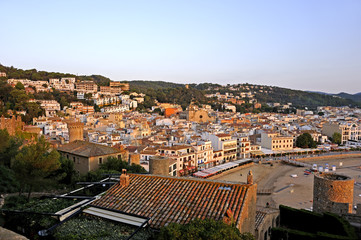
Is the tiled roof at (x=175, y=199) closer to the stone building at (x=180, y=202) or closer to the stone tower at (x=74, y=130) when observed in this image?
the stone building at (x=180, y=202)

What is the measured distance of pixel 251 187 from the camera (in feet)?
24.7

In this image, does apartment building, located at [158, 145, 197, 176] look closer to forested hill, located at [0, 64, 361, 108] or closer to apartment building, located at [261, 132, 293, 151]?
apartment building, located at [261, 132, 293, 151]

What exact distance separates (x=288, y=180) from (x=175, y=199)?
87.4 ft

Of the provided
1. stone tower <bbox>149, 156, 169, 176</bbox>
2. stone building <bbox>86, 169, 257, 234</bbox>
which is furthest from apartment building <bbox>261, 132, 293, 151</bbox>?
stone building <bbox>86, 169, 257, 234</bbox>

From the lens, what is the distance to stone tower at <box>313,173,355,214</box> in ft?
32.2

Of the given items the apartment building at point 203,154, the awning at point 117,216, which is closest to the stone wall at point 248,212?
the awning at point 117,216

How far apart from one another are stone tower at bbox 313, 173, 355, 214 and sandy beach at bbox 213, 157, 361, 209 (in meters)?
12.3

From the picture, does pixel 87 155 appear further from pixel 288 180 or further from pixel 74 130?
pixel 288 180

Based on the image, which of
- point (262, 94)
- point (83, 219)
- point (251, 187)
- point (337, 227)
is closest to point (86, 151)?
point (83, 219)

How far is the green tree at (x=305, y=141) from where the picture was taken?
48.0m

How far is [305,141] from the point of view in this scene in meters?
48.0

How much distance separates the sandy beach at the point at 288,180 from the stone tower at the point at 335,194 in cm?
1233

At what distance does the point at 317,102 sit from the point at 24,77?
5294 inches

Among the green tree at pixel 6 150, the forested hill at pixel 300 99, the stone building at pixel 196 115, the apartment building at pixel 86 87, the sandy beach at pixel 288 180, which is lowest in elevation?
the sandy beach at pixel 288 180
